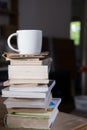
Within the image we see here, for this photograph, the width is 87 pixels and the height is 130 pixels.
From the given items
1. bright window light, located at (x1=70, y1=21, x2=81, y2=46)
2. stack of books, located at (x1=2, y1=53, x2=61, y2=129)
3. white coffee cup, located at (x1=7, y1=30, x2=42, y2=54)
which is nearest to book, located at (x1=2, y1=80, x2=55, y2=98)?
stack of books, located at (x1=2, y1=53, x2=61, y2=129)

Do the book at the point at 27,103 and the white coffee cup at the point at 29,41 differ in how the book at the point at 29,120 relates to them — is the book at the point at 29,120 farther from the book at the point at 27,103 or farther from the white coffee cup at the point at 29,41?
the white coffee cup at the point at 29,41

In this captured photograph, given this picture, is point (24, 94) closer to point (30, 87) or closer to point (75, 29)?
point (30, 87)

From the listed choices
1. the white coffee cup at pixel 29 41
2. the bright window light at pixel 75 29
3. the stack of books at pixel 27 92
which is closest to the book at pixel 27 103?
the stack of books at pixel 27 92

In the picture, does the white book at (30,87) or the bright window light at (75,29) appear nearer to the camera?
the white book at (30,87)

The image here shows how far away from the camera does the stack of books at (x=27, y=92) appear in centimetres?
65

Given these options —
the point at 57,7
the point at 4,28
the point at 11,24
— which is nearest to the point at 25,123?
the point at 4,28

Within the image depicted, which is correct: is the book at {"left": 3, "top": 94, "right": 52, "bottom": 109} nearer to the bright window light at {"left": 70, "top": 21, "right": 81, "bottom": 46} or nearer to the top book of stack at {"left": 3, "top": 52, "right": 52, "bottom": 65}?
the top book of stack at {"left": 3, "top": 52, "right": 52, "bottom": 65}

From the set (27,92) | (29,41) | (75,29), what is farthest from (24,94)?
(75,29)

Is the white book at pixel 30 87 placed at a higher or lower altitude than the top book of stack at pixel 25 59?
lower

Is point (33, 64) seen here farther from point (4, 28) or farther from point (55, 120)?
point (4, 28)

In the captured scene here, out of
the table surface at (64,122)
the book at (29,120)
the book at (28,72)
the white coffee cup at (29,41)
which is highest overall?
the white coffee cup at (29,41)

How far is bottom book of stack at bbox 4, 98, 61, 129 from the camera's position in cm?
65

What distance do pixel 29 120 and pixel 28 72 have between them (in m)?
0.12

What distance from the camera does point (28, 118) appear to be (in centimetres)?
66
